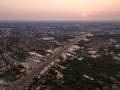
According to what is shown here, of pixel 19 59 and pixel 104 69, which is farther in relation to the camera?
pixel 19 59

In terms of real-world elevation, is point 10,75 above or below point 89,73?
above

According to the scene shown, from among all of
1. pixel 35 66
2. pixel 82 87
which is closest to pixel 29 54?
pixel 35 66

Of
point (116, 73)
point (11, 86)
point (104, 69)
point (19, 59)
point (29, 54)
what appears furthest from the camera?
point (29, 54)

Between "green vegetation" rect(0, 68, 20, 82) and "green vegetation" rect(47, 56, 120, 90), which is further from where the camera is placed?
"green vegetation" rect(0, 68, 20, 82)

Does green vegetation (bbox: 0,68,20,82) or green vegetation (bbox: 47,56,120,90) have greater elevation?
green vegetation (bbox: 0,68,20,82)

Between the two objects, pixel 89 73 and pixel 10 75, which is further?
pixel 89 73

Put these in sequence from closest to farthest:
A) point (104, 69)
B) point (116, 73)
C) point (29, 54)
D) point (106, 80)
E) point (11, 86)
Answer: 1. point (11, 86)
2. point (106, 80)
3. point (116, 73)
4. point (104, 69)
5. point (29, 54)

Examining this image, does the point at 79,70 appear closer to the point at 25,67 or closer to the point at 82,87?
the point at 82,87

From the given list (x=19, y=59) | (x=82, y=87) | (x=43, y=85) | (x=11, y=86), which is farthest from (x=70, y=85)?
(x=19, y=59)

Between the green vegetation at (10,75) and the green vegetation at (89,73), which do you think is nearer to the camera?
the green vegetation at (89,73)

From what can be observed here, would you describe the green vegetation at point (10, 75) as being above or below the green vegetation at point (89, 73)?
above
